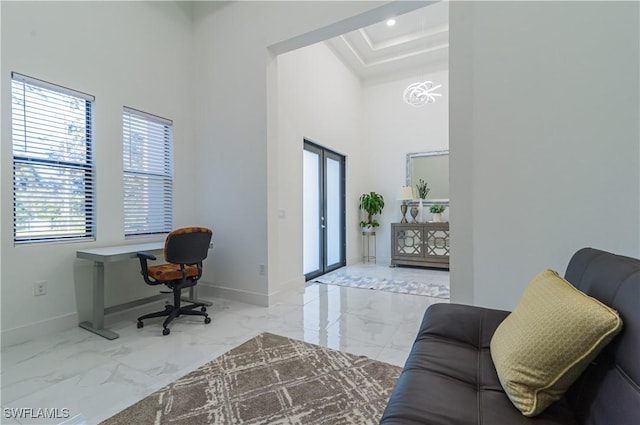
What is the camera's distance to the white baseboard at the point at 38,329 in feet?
7.78

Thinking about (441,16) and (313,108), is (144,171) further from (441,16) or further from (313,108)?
(441,16)

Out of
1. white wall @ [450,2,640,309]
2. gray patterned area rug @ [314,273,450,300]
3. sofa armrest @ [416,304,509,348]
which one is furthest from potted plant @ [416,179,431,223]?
sofa armrest @ [416,304,509,348]

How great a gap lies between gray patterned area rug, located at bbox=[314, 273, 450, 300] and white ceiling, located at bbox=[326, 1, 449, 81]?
3972 millimetres

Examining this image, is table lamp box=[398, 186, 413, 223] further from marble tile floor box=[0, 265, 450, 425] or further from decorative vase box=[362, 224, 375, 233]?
marble tile floor box=[0, 265, 450, 425]

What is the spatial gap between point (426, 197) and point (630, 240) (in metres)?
3.98

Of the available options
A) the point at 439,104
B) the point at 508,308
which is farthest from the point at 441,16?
the point at 508,308

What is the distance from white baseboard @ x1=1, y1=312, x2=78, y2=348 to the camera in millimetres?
2372

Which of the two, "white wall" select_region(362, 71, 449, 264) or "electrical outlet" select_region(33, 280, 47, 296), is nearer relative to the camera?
"electrical outlet" select_region(33, 280, 47, 296)

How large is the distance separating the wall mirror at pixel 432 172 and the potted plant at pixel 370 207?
0.68m

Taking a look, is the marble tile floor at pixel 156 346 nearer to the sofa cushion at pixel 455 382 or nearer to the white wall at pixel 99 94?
the white wall at pixel 99 94

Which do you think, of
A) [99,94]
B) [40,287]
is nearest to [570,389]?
[40,287]

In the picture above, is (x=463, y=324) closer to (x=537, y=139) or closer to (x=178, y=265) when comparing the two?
(x=537, y=139)

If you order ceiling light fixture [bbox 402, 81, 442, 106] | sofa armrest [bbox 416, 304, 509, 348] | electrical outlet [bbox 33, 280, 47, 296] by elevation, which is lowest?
Result: electrical outlet [bbox 33, 280, 47, 296]

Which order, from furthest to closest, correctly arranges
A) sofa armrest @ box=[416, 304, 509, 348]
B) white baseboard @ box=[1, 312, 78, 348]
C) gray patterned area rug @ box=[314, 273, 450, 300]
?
gray patterned area rug @ box=[314, 273, 450, 300]
white baseboard @ box=[1, 312, 78, 348]
sofa armrest @ box=[416, 304, 509, 348]
